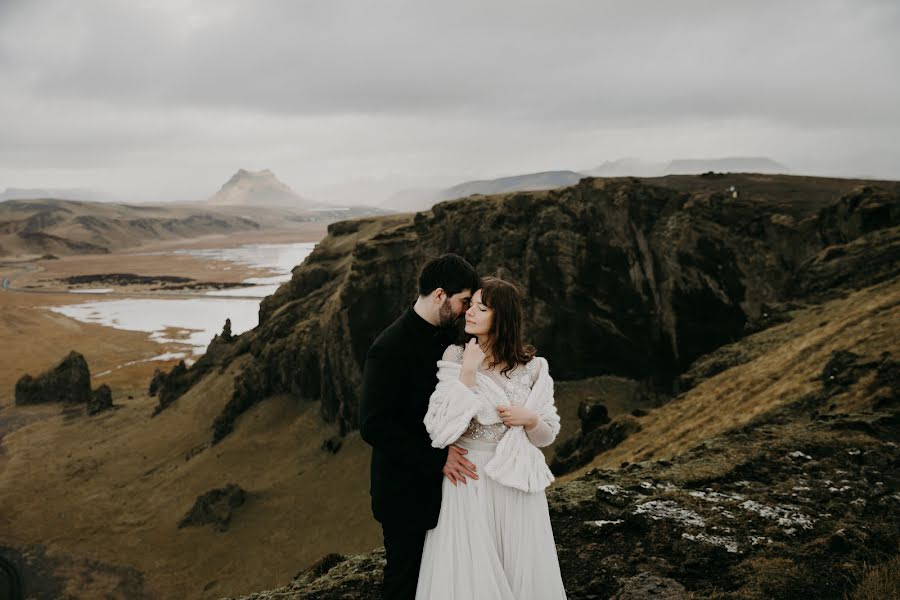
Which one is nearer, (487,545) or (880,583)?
(487,545)

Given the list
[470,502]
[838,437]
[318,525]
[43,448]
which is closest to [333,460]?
[318,525]

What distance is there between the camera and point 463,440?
4.48m

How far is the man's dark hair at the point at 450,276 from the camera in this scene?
4580 millimetres

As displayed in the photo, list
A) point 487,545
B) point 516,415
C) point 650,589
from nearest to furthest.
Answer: point 516,415 → point 487,545 → point 650,589

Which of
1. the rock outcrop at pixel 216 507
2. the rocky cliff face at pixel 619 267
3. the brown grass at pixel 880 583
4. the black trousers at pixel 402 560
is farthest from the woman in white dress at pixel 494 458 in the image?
the rock outcrop at pixel 216 507

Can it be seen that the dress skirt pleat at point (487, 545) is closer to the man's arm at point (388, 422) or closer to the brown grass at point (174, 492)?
the man's arm at point (388, 422)

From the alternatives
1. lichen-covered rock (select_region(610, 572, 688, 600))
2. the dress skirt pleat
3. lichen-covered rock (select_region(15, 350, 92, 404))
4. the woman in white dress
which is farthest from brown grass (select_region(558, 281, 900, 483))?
lichen-covered rock (select_region(15, 350, 92, 404))

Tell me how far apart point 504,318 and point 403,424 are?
118 centimetres

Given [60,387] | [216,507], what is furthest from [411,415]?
[60,387]

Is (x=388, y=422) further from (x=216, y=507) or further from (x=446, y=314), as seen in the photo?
(x=216, y=507)

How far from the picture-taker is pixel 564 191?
109 ft

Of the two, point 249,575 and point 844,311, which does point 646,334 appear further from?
point 249,575

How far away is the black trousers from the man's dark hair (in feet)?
6.42

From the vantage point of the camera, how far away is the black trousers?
469 centimetres
